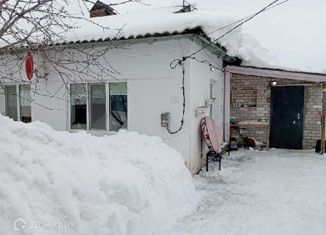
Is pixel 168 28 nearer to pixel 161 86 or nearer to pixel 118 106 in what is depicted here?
pixel 161 86

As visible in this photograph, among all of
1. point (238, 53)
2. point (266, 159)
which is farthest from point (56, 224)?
point (238, 53)

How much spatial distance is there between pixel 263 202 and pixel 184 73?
318 centimetres

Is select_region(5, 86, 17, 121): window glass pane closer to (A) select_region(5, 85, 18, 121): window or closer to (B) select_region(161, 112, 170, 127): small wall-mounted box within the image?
(A) select_region(5, 85, 18, 121): window

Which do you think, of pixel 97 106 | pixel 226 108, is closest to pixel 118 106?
pixel 97 106

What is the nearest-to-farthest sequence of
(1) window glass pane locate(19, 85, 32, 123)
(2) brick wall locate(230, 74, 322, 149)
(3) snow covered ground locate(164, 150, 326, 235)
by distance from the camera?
(3) snow covered ground locate(164, 150, 326, 235), (1) window glass pane locate(19, 85, 32, 123), (2) brick wall locate(230, 74, 322, 149)

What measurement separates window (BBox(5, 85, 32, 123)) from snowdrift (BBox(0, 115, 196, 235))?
5146 millimetres

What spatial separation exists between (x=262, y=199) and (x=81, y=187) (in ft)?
11.9

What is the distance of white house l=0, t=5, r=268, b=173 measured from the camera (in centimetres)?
732

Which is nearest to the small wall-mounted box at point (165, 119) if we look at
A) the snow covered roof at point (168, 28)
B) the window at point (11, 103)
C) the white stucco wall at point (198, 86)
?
the white stucco wall at point (198, 86)

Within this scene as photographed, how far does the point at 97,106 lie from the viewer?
28.6 ft

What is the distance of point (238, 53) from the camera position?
34.1 feet

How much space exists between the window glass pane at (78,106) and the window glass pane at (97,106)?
214 millimetres

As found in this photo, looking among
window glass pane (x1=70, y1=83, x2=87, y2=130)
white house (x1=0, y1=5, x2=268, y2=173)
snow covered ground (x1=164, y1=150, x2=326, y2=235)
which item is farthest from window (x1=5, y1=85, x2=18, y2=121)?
snow covered ground (x1=164, y1=150, x2=326, y2=235)

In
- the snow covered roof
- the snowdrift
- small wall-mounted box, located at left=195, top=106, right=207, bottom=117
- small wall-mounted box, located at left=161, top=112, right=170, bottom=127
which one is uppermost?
the snow covered roof
